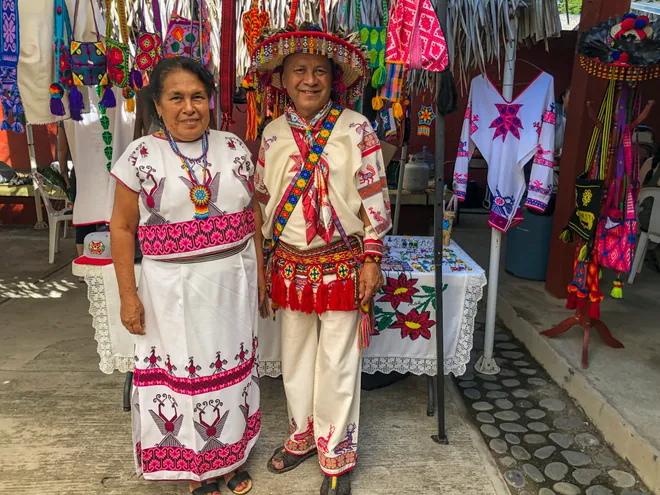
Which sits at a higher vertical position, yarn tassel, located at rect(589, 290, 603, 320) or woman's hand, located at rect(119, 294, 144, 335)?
woman's hand, located at rect(119, 294, 144, 335)

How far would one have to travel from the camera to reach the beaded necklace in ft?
6.21

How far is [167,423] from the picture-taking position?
2.09m

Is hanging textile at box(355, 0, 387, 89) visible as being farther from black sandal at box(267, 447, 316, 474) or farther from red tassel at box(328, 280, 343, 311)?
black sandal at box(267, 447, 316, 474)

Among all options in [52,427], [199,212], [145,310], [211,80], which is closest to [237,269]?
[199,212]

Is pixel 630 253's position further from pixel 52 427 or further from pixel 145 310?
pixel 52 427

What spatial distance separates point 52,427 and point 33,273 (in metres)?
3.28

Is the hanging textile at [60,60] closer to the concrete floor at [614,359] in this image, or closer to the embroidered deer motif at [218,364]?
the embroidered deer motif at [218,364]

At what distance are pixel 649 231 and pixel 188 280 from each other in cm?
486

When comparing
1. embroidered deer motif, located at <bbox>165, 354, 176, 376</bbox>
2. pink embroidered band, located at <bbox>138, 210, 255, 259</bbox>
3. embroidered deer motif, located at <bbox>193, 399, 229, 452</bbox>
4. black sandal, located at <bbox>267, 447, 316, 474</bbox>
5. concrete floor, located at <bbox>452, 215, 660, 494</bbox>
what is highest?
pink embroidered band, located at <bbox>138, 210, 255, 259</bbox>

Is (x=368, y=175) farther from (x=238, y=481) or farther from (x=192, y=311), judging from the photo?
(x=238, y=481)

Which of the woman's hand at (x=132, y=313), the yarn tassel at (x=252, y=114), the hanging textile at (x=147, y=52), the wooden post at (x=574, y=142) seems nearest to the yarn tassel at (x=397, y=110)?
the yarn tassel at (x=252, y=114)

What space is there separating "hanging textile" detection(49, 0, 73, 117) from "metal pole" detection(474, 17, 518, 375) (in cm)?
248

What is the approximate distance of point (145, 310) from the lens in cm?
201

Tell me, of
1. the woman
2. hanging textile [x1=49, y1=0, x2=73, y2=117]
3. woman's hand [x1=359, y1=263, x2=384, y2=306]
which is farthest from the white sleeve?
hanging textile [x1=49, y1=0, x2=73, y2=117]
